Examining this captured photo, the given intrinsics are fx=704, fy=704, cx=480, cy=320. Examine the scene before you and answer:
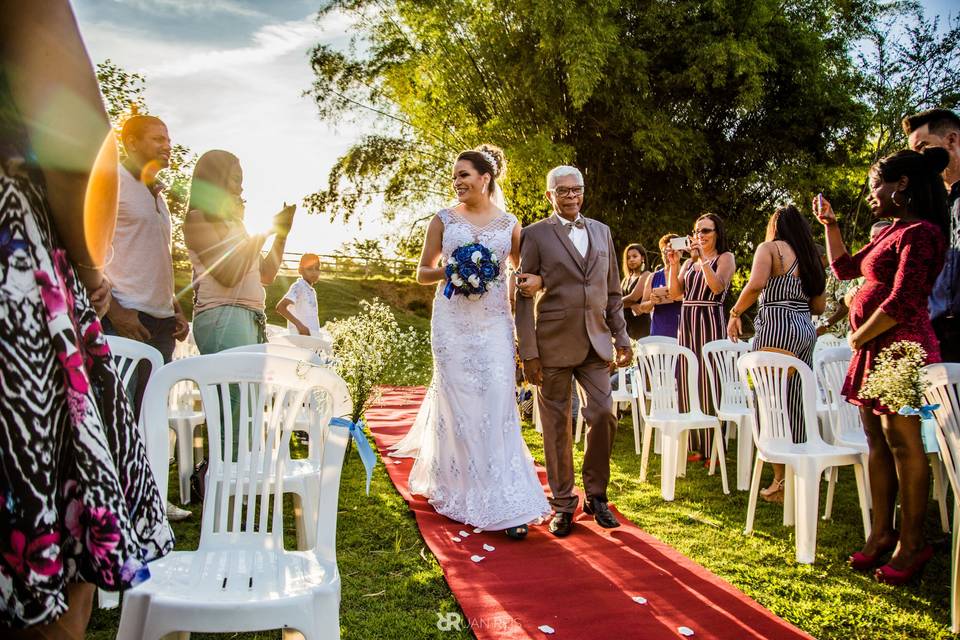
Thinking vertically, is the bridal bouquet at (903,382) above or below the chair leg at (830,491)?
above

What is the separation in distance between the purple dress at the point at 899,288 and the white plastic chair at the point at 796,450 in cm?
43

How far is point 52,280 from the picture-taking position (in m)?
1.18

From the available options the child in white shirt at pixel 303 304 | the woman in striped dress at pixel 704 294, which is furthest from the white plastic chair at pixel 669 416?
the child in white shirt at pixel 303 304

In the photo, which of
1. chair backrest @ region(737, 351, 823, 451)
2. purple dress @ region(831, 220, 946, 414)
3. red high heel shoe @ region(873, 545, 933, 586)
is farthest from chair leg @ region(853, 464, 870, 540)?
purple dress @ region(831, 220, 946, 414)

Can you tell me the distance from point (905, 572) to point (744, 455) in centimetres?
213

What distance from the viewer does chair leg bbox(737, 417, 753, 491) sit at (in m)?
5.78

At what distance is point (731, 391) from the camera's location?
20.3 feet

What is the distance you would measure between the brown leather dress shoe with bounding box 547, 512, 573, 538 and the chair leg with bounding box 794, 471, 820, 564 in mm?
1364

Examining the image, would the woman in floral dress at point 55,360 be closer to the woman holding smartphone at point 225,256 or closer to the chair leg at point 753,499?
the woman holding smartphone at point 225,256

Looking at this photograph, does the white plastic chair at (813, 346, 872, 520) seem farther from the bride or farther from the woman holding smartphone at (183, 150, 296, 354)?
the woman holding smartphone at (183, 150, 296, 354)

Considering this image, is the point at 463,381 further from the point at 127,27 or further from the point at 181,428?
the point at 127,27

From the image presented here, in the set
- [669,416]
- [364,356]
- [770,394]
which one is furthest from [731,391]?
[364,356]

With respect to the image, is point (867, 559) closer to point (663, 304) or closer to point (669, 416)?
point (669, 416)

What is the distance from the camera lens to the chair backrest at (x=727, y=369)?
6168 millimetres
